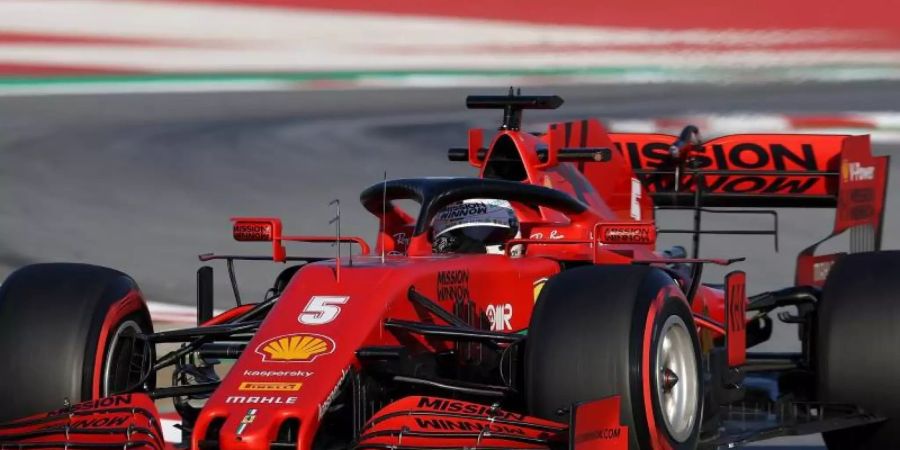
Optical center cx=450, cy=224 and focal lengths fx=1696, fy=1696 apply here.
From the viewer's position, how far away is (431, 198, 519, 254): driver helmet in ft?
25.9

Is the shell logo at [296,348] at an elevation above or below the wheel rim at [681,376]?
above

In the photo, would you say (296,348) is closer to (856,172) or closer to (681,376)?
(681,376)

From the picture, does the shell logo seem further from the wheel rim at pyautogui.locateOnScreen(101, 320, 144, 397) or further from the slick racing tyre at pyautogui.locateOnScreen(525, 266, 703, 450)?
the wheel rim at pyautogui.locateOnScreen(101, 320, 144, 397)

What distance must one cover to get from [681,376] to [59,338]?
247 centimetres

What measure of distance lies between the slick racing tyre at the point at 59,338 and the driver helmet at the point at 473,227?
157cm

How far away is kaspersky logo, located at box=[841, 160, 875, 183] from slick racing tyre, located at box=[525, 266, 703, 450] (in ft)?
13.1

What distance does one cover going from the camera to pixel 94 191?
58.4 feet

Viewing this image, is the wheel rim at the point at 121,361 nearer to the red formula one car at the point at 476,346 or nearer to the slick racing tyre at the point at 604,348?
the red formula one car at the point at 476,346

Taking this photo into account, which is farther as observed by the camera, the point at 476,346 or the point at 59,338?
the point at 476,346

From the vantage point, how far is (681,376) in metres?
6.79

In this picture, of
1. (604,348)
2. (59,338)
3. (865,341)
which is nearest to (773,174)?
(865,341)

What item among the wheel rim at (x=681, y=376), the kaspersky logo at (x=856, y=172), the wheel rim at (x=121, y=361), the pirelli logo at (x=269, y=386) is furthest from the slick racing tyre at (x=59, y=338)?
the kaspersky logo at (x=856, y=172)

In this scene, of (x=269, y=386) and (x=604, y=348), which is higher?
(x=604, y=348)

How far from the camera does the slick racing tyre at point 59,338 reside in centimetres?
663
